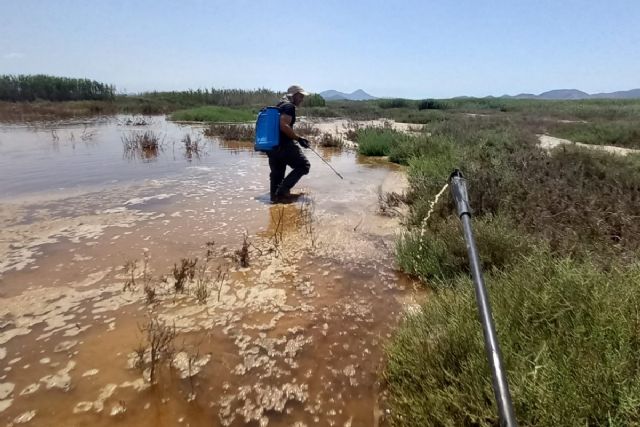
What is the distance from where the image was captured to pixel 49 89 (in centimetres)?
3828

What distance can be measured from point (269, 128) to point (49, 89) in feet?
141

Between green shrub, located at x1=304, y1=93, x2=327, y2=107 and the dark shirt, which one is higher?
green shrub, located at x1=304, y1=93, x2=327, y2=107

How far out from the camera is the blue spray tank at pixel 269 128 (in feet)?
21.7

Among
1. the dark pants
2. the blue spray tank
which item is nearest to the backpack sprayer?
the blue spray tank

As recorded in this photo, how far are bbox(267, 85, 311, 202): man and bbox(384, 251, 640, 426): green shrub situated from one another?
15.4 ft

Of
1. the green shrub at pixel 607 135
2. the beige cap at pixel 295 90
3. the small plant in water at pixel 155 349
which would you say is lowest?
the small plant in water at pixel 155 349

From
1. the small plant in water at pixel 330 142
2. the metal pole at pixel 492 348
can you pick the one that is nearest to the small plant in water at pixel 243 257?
the metal pole at pixel 492 348

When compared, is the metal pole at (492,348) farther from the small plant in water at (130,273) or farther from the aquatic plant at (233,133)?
the aquatic plant at (233,133)

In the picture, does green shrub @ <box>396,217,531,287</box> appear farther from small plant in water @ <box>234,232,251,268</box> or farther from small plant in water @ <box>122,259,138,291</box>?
small plant in water @ <box>122,259,138,291</box>

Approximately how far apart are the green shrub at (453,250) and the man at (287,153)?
10.7ft

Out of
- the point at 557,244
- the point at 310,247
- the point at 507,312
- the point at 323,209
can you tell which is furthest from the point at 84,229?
the point at 557,244

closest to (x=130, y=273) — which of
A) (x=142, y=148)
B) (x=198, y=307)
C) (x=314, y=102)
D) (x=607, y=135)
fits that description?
(x=198, y=307)

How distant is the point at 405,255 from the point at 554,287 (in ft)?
6.16

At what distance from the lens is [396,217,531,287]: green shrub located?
3.74 m
